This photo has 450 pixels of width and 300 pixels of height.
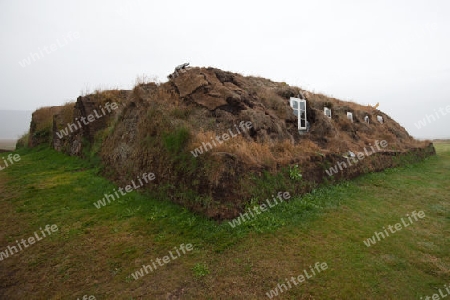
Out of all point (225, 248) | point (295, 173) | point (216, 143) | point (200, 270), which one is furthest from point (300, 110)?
point (200, 270)

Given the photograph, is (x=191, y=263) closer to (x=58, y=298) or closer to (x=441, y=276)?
(x=58, y=298)

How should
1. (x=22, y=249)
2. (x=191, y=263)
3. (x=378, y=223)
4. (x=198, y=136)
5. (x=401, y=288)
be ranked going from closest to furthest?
(x=401, y=288), (x=191, y=263), (x=22, y=249), (x=378, y=223), (x=198, y=136)

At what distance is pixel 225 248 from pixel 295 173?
3997 mm

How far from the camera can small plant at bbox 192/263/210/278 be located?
533cm

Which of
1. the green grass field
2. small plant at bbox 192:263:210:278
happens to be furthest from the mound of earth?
small plant at bbox 192:263:210:278

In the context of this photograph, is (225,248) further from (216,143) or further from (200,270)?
(216,143)

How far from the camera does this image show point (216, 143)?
8.46 m

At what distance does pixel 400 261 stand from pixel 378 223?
1.85m

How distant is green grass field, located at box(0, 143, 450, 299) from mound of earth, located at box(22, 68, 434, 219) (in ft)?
2.48

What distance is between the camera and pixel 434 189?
10.9 meters

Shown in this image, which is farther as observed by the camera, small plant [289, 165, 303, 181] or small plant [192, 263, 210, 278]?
small plant [289, 165, 303, 181]

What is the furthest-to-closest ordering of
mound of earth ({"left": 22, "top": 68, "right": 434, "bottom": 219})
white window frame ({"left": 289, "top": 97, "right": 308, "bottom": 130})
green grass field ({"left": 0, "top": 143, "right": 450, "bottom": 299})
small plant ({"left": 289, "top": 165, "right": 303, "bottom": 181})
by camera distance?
1. white window frame ({"left": 289, "top": 97, "right": 308, "bottom": 130})
2. small plant ({"left": 289, "top": 165, "right": 303, "bottom": 181})
3. mound of earth ({"left": 22, "top": 68, "right": 434, "bottom": 219})
4. green grass field ({"left": 0, "top": 143, "right": 450, "bottom": 299})

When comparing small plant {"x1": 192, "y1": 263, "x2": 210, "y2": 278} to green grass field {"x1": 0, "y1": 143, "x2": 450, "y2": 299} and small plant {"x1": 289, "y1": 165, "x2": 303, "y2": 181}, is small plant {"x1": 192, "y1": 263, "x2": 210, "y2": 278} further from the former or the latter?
small plant {"x1": 289, "y1": 165, "x2": 303, "y2": 181}

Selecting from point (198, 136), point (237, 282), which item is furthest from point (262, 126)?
point (237, 282)
